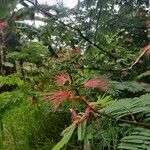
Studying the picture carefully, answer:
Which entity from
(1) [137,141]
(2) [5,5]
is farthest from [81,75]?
(2) [5,5]

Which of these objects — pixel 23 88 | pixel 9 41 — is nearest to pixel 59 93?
pixel 23 88

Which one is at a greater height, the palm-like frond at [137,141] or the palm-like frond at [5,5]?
the palm-like frond at [5,5]

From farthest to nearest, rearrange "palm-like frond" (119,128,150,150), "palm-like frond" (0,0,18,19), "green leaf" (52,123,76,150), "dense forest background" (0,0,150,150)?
"palm-like frond" (0,0,18,19), "dense forest background" (0,0,150,150), "green leaf" (52,123,76,150), "palm-like frond" (119,128,150,150)

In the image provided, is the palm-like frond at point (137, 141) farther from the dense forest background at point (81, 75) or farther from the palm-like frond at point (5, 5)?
the palm-like frond at point (5, 5)

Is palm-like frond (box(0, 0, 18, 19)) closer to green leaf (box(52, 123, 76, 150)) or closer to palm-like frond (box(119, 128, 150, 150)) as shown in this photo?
green leaf (box(52, 123, 76, 150))

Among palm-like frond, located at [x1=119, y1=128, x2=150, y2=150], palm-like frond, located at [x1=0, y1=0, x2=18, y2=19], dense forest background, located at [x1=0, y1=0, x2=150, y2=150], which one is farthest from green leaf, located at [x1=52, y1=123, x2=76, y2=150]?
palm-like frond, located at [x1=0, y1=0, x2=18, y2=19]

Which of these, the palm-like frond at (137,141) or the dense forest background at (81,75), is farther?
the dense forest background at (81,75)

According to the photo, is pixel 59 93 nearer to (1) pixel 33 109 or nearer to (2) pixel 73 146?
(2) pixel 73 146

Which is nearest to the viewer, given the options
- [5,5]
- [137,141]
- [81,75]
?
[137,141]

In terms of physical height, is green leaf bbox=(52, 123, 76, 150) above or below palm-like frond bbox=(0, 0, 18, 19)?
below

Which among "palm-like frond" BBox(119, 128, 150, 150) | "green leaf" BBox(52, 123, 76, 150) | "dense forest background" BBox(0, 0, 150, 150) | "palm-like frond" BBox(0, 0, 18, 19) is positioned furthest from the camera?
"palm-like frond" BBox(0, 0, 18, 19)

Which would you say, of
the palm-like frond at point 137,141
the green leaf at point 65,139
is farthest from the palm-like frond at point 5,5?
the palm-like frond at point 137,141

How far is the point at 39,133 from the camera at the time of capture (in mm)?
3201

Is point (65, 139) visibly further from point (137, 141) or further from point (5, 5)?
point (5, 5)
